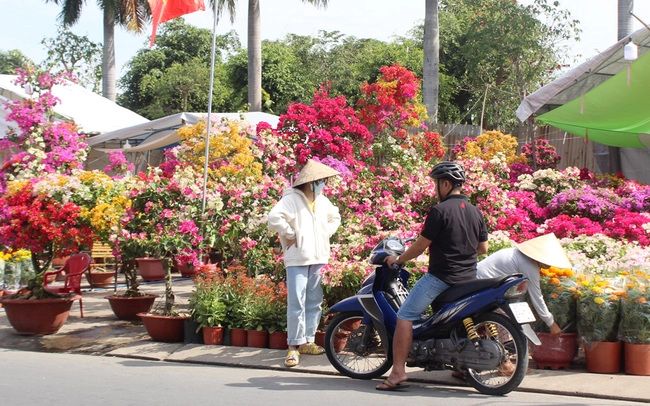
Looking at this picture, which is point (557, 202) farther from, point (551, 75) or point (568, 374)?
point (551, 75)

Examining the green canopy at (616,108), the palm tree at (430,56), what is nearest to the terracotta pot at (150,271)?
the palm tree at (430,56)

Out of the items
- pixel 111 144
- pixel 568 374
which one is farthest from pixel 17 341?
pixel 111 144

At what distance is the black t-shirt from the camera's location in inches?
235

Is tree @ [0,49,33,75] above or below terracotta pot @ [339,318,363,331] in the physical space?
above

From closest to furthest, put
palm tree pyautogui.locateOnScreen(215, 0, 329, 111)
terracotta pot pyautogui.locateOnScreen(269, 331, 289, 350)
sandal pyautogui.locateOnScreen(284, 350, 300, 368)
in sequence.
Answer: sandal pyautogui.locateOnScreen(284, 350, 300, 368) < terracotta pot pyautogui.locateOnScreen(269, 331, 289, 350) < palm tree pyautogui.locateOnScreen(215, 0, 329, 111)

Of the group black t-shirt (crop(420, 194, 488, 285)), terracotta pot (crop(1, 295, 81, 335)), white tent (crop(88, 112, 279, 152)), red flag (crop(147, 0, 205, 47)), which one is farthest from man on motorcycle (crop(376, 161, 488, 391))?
white tent (crop(88, 112, 279, 152))

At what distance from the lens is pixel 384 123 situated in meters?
13.0

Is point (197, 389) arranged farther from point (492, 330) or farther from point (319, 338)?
point (492, 330)

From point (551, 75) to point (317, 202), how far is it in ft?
56.1

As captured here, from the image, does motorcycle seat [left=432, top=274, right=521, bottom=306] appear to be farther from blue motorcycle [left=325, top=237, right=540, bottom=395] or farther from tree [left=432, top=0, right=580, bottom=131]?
tree [left=432, top=0, right=580, bottom=131]

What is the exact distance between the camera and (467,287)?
236 inches

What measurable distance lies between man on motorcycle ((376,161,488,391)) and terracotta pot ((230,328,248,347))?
2294 mm

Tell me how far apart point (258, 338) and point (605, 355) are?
350cm

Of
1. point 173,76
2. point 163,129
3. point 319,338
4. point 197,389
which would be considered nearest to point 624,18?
point 163,129
